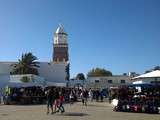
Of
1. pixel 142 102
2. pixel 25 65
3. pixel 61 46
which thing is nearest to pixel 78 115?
pixel 142 102

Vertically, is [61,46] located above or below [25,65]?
above

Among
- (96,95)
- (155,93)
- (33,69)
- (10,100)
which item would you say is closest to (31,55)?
(33,69)

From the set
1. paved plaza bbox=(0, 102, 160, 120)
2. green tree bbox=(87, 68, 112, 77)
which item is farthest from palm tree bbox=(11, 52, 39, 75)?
paved plaza bbox=(0, 102, 160, 120)

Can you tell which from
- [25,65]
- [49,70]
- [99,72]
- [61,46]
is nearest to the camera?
[25,65]

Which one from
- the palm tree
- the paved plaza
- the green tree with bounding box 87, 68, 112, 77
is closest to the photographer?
the paved plaza

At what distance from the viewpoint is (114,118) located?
2061cm

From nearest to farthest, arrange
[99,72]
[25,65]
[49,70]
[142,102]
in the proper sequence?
[142,102]
[25,65]
[49,70]
[99,72]

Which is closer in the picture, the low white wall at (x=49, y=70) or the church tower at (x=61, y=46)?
the low white wall at (x=49, y=70)

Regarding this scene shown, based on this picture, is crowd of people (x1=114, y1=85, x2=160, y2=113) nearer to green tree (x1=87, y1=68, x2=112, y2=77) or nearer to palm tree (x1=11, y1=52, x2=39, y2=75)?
palm tree (x1=11, y1=52, x2=39, y2=75)

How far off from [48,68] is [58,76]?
10.3ft

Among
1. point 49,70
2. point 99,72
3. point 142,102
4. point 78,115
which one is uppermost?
point 99,72

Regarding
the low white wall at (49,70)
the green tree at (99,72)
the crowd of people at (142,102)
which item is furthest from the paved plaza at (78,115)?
the green tree at (99,72)

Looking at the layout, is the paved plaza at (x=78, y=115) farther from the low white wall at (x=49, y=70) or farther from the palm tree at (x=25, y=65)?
the low white wall at (x=49, y=70)

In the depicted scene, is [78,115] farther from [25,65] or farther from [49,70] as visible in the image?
[49,70]
